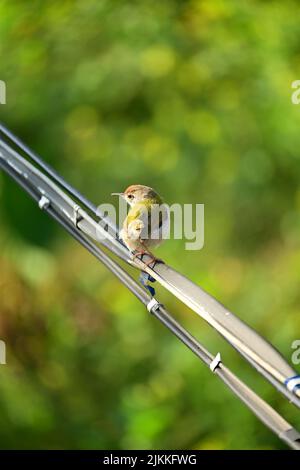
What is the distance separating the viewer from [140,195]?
2.13 m

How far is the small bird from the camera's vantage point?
1778mm

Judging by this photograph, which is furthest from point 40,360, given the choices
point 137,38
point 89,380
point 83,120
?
point 137,38

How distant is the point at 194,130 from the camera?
13.6ft

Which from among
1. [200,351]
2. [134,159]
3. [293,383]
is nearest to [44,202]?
[200,351]

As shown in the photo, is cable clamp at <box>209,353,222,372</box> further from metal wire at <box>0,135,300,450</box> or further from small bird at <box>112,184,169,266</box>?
small bird at <box>112,184,169,266</box>

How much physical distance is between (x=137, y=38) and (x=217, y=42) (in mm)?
402

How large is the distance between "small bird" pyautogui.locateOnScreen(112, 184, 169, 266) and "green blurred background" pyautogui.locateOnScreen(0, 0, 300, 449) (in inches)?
70.7

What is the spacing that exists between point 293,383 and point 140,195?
44.4 inches

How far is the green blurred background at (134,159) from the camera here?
13.1 ft

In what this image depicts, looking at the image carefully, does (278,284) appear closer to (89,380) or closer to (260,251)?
(260,251)

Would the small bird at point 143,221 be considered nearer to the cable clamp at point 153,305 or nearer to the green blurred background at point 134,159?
the cable clamp at point 153,305

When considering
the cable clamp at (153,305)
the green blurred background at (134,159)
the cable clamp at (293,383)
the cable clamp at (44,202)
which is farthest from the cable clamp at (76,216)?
the green blurred background at (134,159)

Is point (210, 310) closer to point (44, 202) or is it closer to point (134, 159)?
point (44, 202)

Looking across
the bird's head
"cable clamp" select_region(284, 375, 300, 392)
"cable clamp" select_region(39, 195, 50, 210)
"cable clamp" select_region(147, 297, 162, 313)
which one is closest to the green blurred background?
the bird's head
